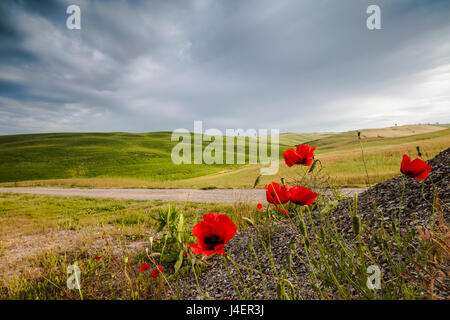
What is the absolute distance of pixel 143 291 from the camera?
2430mm

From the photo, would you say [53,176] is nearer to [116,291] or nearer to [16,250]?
[16,250]

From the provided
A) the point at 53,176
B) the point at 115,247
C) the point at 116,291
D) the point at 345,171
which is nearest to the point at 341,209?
the point at 116,291

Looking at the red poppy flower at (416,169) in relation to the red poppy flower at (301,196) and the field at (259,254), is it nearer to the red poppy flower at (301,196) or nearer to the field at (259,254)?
the field at (259,254)

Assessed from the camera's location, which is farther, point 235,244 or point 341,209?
point 341,209

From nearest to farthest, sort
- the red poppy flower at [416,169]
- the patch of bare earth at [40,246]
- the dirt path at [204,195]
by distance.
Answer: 1. the red poppy flower at [416,169]
2. the patch of bare earth at [40,246]
3. the dirt path at [204,195]

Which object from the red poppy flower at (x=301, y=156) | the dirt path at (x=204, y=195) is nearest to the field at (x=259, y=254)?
the red poppy flower at (x=301, y=156)

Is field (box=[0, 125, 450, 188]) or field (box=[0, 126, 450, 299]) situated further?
field (box=[0, 125, 450, 188])

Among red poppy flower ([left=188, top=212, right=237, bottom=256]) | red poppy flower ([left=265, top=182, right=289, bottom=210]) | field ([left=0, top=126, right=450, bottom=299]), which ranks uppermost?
red poppy flower ([left=265, top=182, right=289, bottom=210])

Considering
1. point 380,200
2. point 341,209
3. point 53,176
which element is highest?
point 380,200

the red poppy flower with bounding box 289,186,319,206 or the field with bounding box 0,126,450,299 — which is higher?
the red poppy flower with bounding box 289,186,319,206

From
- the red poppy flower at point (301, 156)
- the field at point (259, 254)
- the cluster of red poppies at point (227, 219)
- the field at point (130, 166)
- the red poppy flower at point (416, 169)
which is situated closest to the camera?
the cluster of red poppies at point (227, 219)

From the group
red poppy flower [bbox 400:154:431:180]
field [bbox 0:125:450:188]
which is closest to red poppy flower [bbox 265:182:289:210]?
red poppy flower [bbox 400:154:431:180]

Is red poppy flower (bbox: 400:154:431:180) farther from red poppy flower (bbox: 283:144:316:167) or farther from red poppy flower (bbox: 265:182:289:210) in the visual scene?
red poppy flower (bbox: 265:182:289:210)
